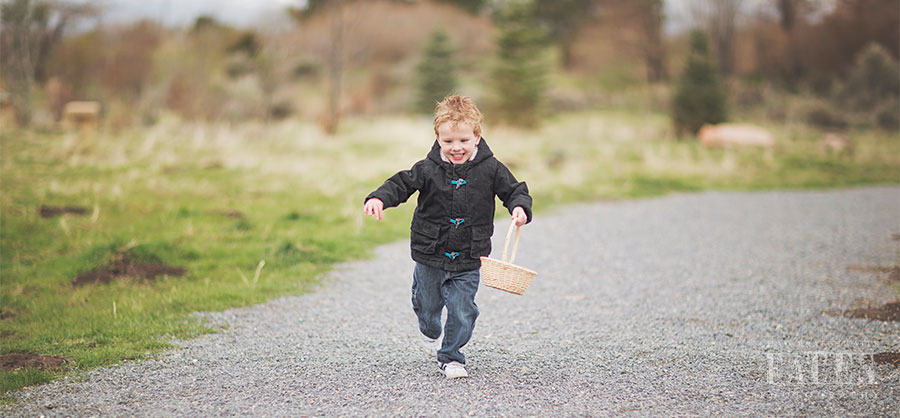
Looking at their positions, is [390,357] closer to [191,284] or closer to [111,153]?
[191,284]

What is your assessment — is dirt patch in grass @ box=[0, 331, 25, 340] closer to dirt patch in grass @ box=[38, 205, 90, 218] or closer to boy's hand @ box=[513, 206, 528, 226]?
boy's hand @ box=[513, 206, 528, 226]

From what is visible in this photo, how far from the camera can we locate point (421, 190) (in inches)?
161

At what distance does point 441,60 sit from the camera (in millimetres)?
27734

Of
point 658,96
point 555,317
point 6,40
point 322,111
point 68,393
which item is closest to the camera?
point 68,393

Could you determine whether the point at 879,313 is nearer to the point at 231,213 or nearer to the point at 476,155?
the point at 476,155

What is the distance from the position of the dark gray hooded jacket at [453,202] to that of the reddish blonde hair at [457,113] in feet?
0.61

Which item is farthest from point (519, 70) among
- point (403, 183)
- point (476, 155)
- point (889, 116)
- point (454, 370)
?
point (454, 370)

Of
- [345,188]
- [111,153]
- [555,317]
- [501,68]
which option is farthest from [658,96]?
[555,317]

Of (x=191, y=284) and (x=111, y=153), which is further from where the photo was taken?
(x=111, y=153)

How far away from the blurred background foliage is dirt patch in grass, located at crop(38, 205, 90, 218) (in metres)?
9.86

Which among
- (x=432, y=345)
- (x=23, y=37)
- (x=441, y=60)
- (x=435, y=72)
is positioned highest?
(x=441, y=60)

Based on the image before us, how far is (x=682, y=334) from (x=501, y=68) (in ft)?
66.5

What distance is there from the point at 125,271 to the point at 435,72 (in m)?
22.3

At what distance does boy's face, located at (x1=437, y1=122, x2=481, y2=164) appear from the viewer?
3.86 m
